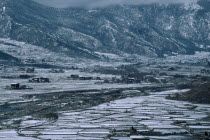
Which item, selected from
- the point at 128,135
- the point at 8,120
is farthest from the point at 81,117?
the point at 128,135

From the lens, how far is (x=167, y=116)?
55.2 m

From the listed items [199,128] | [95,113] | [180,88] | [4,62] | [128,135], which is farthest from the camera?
[4,62]

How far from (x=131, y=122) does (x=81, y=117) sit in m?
6.48

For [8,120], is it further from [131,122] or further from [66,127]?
[131,122]

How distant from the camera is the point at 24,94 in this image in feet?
267

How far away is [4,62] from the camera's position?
175 metres

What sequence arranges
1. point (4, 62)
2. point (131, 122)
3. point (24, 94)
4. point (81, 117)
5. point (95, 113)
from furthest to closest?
1. point (4, 62)
2. point (24, 94)
3. point (95, 113)
4. point (81, 117)
5. point (131, 122)

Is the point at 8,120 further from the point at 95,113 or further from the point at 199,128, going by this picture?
the point at 199,128

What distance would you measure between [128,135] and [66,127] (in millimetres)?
7238

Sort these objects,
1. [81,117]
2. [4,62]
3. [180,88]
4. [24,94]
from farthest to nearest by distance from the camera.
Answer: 1. [4,62]
2. [180,88]
3. [24,94]
4. [81,117]

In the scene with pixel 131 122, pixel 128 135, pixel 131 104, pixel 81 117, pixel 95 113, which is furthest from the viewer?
pixel 131 104

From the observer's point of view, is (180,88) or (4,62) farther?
(4,62)

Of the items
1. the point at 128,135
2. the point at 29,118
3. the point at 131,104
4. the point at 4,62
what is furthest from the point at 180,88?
the point at 4,62

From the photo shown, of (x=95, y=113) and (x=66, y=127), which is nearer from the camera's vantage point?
(x=66, y=127)
